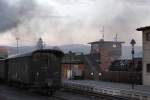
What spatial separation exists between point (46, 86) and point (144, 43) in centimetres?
2369

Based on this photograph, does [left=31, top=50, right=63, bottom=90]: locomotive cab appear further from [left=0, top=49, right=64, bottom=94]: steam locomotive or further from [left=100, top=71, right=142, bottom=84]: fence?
[left=100, top=71, right=142, bottom=84]: fence

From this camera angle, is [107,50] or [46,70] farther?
[107,50]

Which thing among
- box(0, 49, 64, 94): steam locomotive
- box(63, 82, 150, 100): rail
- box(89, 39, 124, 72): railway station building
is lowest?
box(63, 82, 150, 100): rail

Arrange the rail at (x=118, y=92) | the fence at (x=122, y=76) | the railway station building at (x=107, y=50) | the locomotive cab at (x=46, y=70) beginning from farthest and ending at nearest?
the railway station building at (x=107, y=50) → the fence at (x=122, y=76) → the locomotive cab at (x=46, y=70) → the rail at (x=118, y=92)

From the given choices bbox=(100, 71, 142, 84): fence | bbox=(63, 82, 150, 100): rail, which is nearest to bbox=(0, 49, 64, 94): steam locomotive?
bbox=(63, 82, 150, 100): rail

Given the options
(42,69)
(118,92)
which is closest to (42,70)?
(42,69)

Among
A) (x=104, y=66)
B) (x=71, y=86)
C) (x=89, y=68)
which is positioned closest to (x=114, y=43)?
(x=104, y=66)

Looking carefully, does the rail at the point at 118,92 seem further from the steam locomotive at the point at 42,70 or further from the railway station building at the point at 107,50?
the railway station building at the point at 107,50

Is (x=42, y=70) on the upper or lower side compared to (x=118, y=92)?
upper

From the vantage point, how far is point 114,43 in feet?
359

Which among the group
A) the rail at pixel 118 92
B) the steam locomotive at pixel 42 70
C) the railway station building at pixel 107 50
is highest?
the railway station building at pixel 107 50

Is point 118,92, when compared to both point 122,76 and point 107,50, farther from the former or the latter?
point 107,50

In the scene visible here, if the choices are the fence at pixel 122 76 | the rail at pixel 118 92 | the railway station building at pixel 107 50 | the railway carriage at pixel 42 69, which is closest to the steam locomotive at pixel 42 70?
the railway carriage at pixel 42 69

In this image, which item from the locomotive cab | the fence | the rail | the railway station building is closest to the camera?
the rail
